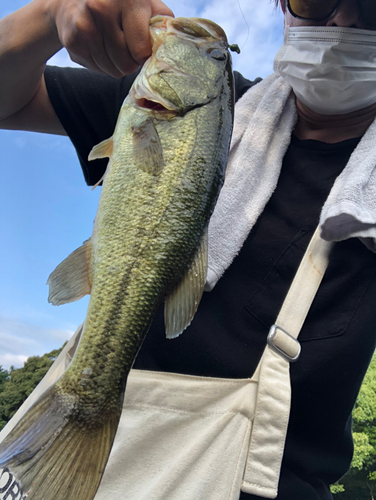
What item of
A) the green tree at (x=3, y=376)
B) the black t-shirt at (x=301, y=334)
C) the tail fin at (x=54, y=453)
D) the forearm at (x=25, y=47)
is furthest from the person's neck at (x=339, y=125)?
the green tree at (x=3, y=376)

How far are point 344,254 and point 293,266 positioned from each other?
24 centimetres

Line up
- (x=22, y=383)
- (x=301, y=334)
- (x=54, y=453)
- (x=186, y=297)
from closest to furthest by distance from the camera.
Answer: (x=54, y=453) → (x=186, y=297) → (x=301, y=334) → (x=22, y=383)

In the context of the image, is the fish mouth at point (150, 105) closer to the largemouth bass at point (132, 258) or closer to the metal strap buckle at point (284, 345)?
the largemouth bass at point (132, 258)

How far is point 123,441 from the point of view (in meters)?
1.39

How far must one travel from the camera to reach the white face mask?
2051mm

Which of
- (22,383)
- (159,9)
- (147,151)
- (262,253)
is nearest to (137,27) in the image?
(159,9)

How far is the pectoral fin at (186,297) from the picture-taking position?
47.1 inches

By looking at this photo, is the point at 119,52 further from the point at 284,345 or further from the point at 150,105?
the point at 284,345

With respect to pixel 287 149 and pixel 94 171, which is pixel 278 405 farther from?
pixel 94 171

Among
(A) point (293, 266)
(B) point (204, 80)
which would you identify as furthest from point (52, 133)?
(A) point (293, 266)

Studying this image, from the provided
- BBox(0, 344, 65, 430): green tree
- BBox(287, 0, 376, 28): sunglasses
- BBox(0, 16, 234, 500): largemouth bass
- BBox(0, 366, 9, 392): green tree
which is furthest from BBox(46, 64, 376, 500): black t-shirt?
BBox(0, 366, 9, 392): green tree

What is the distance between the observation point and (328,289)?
1.67 m

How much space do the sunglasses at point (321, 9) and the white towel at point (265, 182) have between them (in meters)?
0.36

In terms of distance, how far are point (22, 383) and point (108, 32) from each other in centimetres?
2731
